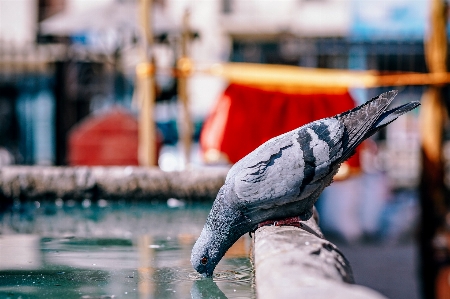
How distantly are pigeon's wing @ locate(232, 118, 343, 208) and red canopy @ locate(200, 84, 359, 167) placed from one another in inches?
146

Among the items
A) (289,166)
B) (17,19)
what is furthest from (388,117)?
(17,19)

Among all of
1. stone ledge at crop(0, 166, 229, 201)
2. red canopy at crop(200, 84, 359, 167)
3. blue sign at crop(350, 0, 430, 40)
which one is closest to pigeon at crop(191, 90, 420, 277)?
stone ledge at crop(0, 166, 229, 201)

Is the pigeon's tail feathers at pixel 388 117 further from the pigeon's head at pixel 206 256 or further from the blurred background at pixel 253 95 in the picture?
the blurred background at pixel 253 95

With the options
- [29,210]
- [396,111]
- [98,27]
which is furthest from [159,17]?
[396,111]

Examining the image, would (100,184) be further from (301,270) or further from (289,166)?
(301,270)

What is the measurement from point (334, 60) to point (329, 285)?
446 inches

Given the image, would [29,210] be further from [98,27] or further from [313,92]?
[98,27]

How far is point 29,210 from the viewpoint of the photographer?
3475mm

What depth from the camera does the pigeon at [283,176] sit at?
1.82 meters

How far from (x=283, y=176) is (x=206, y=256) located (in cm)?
30

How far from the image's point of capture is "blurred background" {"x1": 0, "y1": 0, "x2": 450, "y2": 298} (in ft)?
17.8

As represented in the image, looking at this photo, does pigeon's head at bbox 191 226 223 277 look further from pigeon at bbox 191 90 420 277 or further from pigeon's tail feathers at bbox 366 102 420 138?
pigeon's tail feathers at bbox 366 102 420 138

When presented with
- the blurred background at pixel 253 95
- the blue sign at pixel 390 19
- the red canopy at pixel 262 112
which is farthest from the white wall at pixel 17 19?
the red canopy at pixel 262 112

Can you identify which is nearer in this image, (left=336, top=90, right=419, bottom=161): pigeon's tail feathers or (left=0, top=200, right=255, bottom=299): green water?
(left=0, top=200, right=255, bottom=299): green water
